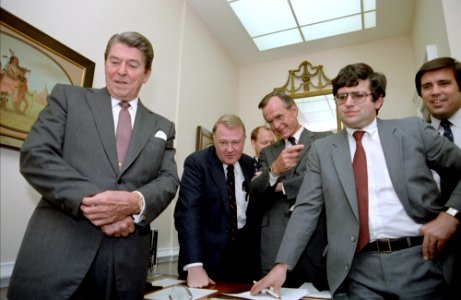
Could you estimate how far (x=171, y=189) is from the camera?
1298 millimetres

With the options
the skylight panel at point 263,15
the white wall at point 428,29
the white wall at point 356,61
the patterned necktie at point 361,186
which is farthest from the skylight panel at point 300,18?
the patterned necktie at point 361,186

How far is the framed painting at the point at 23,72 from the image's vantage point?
1611 mm

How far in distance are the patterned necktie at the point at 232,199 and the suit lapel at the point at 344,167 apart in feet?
2.78

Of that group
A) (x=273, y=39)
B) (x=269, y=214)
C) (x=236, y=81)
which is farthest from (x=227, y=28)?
(x=269, y=214)

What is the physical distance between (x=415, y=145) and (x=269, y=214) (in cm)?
95

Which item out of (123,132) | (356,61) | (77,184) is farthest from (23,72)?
(356,61)

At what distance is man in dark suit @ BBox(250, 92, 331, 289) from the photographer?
172 cm

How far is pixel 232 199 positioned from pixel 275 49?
3312 mm

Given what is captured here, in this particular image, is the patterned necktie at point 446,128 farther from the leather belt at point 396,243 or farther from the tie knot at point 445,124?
the leather belt at point 396,243

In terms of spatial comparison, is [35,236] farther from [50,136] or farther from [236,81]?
[236,81]

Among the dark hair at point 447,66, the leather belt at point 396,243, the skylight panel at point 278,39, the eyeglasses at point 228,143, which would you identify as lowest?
the leather belt at point 396,243

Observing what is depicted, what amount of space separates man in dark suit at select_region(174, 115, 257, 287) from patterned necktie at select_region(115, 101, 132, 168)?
84cm

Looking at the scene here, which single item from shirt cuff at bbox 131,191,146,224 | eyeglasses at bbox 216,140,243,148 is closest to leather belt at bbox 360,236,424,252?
shirt cuff at bbox 131,191,146,224

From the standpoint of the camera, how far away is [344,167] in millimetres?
1433
